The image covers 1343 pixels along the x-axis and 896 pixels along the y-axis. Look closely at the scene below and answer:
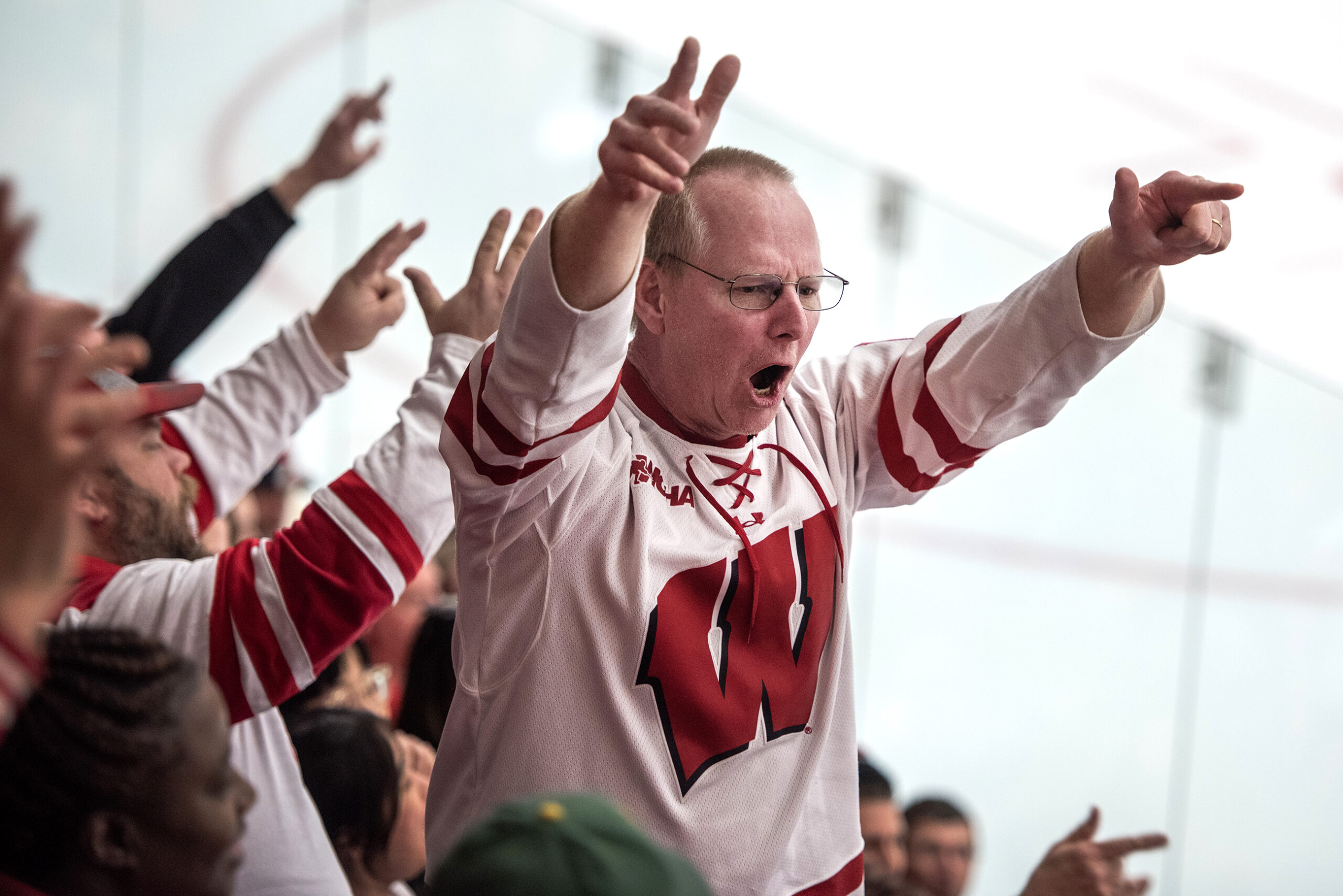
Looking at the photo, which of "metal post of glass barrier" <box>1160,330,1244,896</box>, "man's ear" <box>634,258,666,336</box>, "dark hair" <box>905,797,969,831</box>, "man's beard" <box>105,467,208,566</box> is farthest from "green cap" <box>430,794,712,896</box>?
"metal post of glass barrier" <box>1160,330,1244,896</box>

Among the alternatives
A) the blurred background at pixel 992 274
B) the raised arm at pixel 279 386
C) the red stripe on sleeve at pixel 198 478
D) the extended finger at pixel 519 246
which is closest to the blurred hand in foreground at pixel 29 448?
the extended finger at pixel 519 246

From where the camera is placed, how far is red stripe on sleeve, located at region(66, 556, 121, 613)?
1.34 m

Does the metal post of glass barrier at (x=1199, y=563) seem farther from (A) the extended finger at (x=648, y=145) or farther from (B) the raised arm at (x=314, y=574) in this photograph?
(A) the extended finger at (x=648, y=145)

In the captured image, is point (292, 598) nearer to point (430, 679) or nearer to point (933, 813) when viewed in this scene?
point (430, 679)

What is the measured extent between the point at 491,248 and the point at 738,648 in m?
0.58

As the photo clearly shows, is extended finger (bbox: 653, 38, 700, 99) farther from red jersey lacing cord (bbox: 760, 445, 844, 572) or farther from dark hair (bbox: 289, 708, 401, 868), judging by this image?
dark hair (bbox: 289, 708, 401, 868)

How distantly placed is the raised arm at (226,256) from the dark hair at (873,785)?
1423mm

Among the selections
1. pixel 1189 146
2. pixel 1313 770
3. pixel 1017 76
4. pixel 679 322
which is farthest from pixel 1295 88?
pixel 679 322

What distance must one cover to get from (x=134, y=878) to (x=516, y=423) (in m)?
0.43

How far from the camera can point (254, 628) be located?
1312mm

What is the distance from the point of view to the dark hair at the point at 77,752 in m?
0.88

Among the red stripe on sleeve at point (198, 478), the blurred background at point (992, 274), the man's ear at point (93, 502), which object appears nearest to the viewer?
the man's ear at point (93, 502)

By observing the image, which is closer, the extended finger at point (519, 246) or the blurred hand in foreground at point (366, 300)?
the extended finger at point (519, 246)

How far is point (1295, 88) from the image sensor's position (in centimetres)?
339
